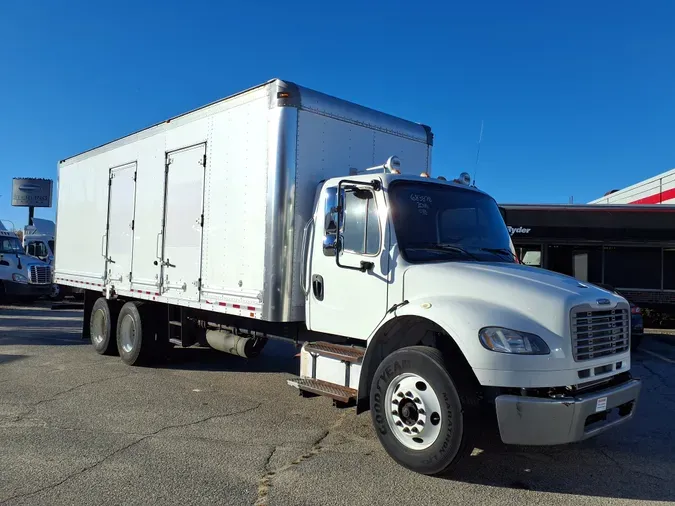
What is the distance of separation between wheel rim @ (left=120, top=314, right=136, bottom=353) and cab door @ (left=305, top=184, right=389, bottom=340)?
160 inches

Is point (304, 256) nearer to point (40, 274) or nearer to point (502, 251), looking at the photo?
point (502, 251)

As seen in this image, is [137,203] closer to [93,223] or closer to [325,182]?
[93,223]

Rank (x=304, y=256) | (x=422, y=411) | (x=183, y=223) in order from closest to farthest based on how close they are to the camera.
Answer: (x=422, y=411)
(x=304, y=256)
(x=183, y=223)

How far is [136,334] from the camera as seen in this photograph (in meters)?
8.35

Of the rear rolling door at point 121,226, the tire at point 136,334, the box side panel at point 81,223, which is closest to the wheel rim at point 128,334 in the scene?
the tire at point 136,334

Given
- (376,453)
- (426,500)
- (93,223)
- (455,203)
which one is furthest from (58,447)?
(93,223)

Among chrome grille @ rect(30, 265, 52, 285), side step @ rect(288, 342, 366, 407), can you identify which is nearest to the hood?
side step @ rect(288, 342, 366, 407)

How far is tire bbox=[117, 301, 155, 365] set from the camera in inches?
325

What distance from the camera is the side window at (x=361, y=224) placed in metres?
5.04

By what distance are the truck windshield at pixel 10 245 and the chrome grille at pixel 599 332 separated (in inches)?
814

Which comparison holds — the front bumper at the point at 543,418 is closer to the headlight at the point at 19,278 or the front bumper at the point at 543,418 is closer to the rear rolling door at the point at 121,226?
the rear rolling door at the point at 121,226

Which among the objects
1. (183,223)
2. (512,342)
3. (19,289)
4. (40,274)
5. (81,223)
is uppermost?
(81,223)

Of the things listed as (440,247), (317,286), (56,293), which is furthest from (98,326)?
(56,293)

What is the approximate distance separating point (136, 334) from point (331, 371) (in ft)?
13.6
